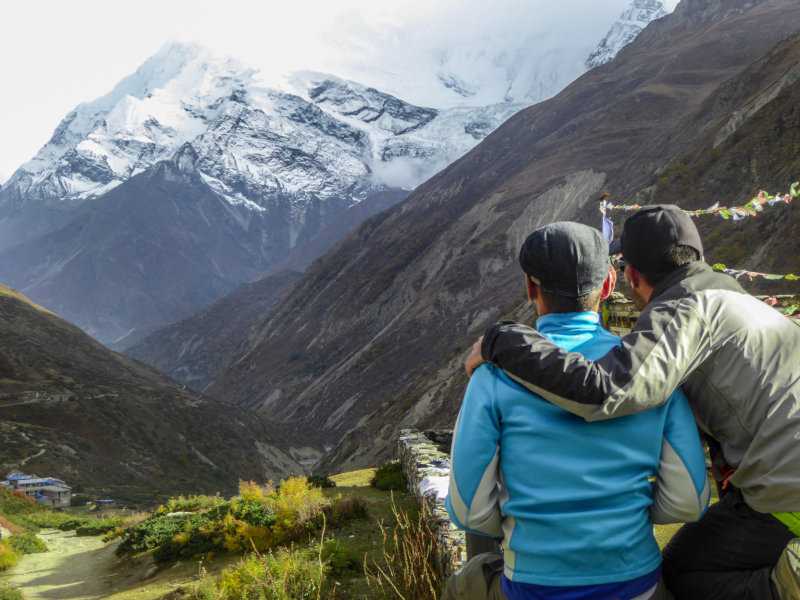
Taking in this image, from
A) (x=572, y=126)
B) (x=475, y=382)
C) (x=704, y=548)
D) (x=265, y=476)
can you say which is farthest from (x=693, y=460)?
(x=572, y=126)

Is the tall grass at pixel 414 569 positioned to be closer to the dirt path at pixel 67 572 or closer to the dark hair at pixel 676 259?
the dark hair at pixel 676 259

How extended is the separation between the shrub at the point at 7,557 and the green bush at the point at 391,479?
7304 millimetres

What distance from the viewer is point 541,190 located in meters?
69.4

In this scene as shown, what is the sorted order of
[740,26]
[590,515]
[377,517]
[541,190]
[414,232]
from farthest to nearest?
[414,232]
[740,26]
[541,190]
[377,517]
[590,515]

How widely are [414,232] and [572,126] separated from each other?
23.4 meters

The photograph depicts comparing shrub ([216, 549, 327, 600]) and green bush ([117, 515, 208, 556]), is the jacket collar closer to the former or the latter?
shrub ([216, 549, 327, 600])

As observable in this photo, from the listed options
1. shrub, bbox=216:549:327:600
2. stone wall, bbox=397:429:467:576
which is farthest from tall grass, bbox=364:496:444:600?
shrub, bbox=216:549:327:600

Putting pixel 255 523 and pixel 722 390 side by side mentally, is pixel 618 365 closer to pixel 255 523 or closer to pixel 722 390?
pixel 722 390

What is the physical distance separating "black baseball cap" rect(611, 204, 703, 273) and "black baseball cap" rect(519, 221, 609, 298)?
0.89ft

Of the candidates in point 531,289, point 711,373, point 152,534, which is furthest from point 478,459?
point 152,534

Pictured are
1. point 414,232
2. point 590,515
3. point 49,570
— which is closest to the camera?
point 590,515

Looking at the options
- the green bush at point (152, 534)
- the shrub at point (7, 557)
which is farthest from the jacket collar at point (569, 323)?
the shrub at point (7, 557)

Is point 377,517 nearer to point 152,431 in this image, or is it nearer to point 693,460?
point 693,460

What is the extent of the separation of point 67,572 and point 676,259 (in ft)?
43.8
